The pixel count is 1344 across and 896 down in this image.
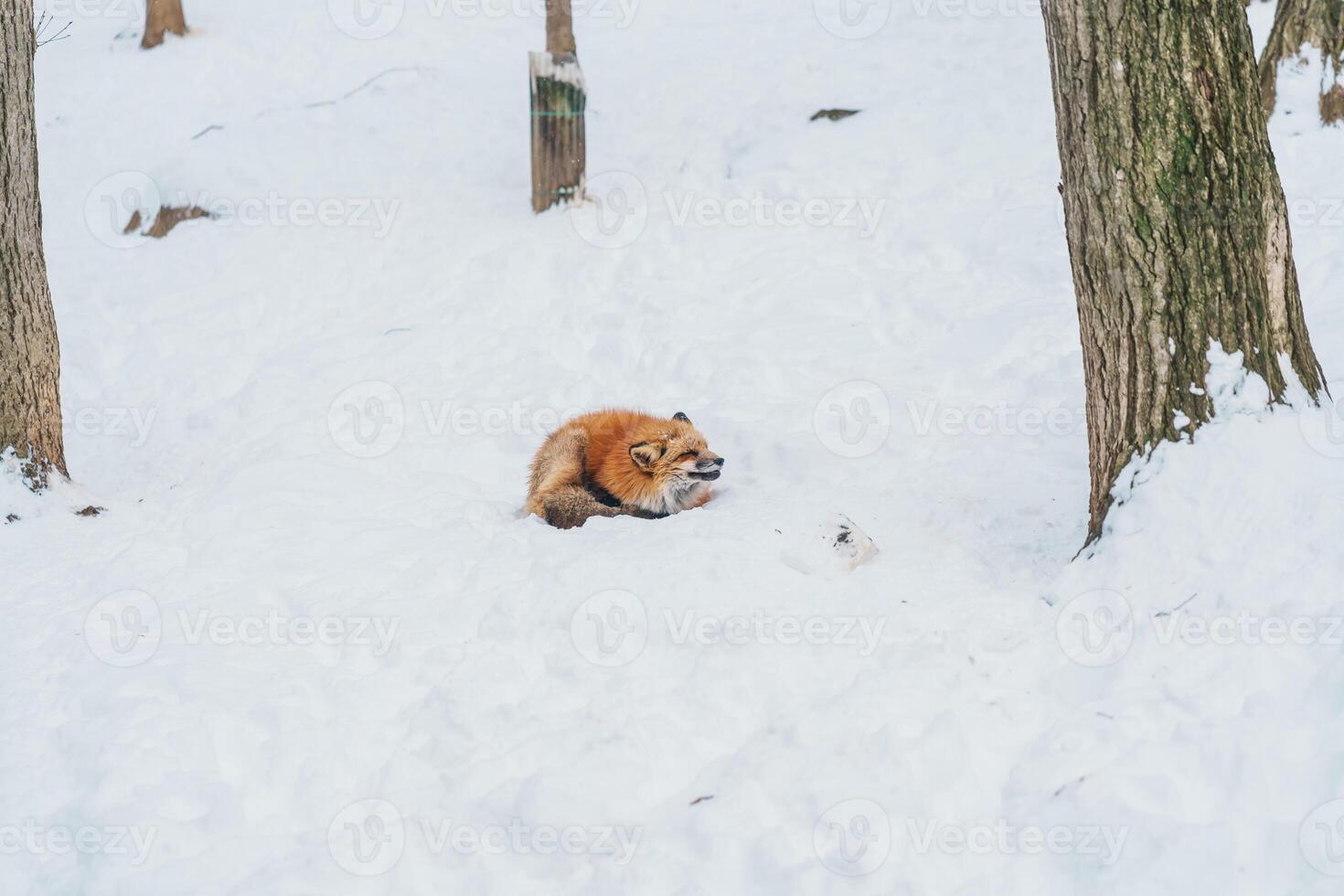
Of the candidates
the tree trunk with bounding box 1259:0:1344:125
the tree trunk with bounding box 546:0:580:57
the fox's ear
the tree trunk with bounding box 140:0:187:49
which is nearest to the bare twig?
the tree trunk with bounding box 140:0:187:49

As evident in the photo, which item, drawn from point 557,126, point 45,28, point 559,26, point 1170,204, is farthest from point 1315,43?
point 45,28

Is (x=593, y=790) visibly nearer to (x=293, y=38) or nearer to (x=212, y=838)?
(x=212, y=838)

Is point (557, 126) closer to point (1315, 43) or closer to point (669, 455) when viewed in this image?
point (669, 455)

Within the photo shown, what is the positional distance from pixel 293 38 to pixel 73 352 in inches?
318

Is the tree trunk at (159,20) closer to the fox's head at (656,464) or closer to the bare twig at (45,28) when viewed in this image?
the bare twig at (45,28)

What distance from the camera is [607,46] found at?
16078mm

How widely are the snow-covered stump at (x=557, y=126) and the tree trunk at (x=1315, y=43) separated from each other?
6.21 meters

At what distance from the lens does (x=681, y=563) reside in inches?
197

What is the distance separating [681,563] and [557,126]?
22.4 feet

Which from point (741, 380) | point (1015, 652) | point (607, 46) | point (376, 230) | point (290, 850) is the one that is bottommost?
point (290, 850)

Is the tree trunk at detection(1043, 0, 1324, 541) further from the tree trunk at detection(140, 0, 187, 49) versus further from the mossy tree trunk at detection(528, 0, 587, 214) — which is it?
the tree trunk at detection(140, 0, 187, 49)

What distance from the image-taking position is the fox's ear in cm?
624

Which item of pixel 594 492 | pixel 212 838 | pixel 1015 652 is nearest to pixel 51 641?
pixel 212 838

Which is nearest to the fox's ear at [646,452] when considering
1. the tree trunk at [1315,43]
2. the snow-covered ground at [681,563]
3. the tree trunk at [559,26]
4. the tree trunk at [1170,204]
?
the snow-covered ground at [681,563]
